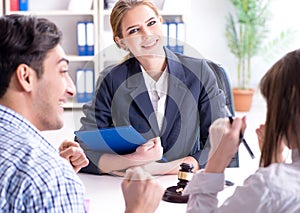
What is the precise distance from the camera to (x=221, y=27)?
5586 millimetres

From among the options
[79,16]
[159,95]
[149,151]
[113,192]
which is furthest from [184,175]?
[79,16]

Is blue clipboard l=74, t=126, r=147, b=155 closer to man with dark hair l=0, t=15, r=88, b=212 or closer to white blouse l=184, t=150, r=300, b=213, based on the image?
man with dark hair l=0, t=15, r=88, b=212

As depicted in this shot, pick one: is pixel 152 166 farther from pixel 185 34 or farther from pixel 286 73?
pixel 185 34

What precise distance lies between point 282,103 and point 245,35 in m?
4.05

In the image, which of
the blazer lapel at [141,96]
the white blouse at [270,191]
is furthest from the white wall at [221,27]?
the white blouse at [270,191]

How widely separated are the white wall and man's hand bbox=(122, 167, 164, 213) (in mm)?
4005

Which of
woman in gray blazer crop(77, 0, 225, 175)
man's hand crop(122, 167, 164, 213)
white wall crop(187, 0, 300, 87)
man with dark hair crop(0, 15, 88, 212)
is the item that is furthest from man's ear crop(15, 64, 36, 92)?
white wall crop(187, 0, 300, 87)

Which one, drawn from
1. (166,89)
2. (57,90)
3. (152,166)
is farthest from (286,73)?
(166,89)

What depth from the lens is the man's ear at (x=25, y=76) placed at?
138cm

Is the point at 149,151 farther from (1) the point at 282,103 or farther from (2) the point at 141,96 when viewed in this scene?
(1) the point at 282,103

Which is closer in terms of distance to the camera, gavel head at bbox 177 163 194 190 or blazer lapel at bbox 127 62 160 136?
gavel head at bbox 177 163 194 190

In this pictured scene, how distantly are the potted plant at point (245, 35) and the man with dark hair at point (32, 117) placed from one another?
394cm

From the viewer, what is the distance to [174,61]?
7.43ft

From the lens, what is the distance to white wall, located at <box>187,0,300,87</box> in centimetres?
548
